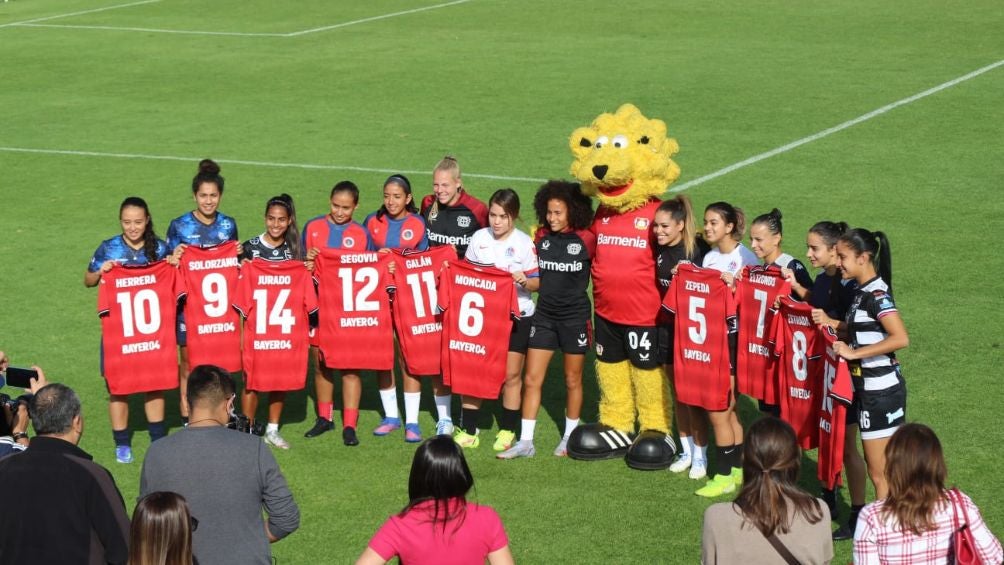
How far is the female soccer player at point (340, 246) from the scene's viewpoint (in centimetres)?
1073

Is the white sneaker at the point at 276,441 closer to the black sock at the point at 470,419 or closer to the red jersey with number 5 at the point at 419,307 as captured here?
the red jersey with number 5 at the point at 419,307

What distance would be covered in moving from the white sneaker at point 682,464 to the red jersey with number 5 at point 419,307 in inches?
79.6

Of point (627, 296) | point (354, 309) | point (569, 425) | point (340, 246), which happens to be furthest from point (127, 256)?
point (627, 296)

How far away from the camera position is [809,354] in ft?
29.2

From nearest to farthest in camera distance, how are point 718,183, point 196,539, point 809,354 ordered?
point 196,539, point 809,354, point 718,183

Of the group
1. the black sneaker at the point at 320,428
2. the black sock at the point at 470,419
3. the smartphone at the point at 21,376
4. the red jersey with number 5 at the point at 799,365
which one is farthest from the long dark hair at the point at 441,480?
the black sneaker at the point at 320,428

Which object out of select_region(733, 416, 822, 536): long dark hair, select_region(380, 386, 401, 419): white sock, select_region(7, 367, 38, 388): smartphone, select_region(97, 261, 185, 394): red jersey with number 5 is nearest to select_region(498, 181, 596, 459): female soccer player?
select_region(380, 386, 401, 419): white sock

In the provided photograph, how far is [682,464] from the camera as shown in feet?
32.6

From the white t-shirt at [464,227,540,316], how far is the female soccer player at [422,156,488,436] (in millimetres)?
374

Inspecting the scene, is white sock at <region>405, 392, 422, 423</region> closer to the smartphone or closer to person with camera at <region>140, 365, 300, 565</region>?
the smartphone

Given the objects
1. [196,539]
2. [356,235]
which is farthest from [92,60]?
[196,539]

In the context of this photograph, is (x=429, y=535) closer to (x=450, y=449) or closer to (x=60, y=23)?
(x=450, y=449)

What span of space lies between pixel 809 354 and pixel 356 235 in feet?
12.6

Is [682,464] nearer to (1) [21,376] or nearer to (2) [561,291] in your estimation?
(2) [561,291]
